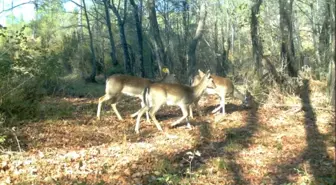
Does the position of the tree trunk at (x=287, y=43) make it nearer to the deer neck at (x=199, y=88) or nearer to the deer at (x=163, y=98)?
the deer neck at (x=199, y=88)

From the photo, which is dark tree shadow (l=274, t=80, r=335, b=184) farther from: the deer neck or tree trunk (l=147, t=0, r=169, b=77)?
tree trunk (l=147, t=0, r=169, b=77)

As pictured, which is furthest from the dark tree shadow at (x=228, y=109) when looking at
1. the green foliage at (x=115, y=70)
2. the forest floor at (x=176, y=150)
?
the green foliage at (x=115, y=70)

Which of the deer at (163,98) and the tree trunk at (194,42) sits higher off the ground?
the tree trunk at (194,42)

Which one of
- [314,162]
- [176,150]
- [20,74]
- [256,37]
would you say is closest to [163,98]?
[176,150]

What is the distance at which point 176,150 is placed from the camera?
934 cm

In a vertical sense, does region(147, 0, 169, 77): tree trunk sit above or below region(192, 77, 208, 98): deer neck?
above

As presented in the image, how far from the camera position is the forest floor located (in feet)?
25.6

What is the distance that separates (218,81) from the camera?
550 inches

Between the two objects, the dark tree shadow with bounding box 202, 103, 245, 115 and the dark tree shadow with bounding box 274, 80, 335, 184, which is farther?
the dark tree shadow with bounding box 202, 103, 245, 115

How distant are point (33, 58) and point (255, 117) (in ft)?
21.8

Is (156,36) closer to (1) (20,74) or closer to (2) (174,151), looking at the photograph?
(1) (20,74)

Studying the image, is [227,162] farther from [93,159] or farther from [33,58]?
[33,58]

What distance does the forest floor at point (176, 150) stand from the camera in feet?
25.6

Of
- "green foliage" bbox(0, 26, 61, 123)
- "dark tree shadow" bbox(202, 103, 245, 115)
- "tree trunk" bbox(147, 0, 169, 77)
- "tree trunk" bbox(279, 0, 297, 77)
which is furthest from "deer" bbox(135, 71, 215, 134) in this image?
"tree trunk" bbox(147, 0, 169, 77)
